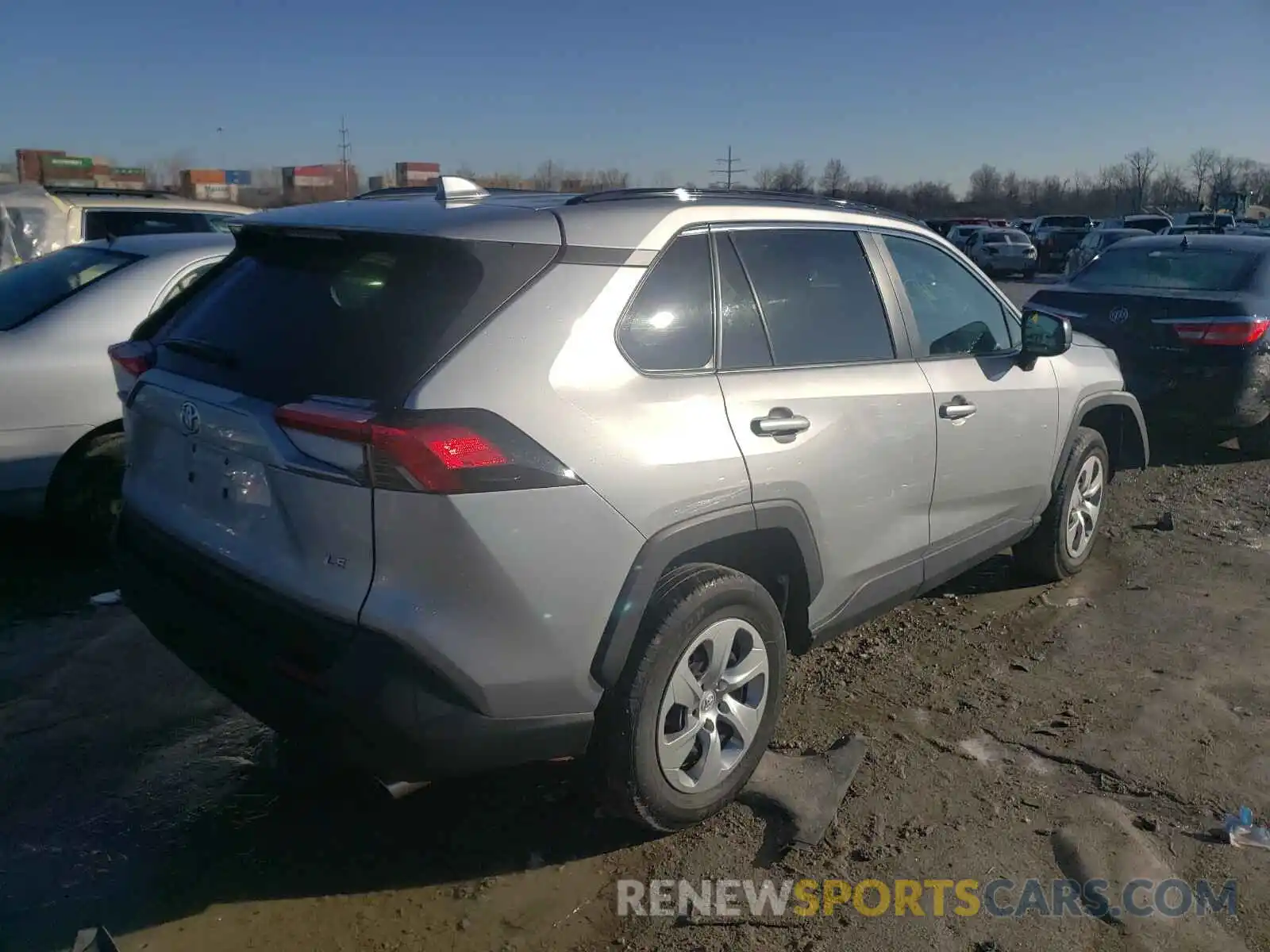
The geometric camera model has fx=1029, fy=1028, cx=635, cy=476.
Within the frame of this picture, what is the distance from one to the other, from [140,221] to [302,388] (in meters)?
7.63

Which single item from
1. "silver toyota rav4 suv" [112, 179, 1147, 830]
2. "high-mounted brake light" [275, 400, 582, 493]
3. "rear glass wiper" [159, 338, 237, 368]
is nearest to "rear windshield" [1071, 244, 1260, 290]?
"silver toyota rav4 suv" [112, 179, 1147, 830]

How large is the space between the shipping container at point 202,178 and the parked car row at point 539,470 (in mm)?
29405

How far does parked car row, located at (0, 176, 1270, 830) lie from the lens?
246cm

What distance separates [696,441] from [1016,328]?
244 cm

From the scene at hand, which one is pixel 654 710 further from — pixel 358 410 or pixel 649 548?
pixel 358 410

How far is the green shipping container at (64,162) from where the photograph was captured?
24719 millimetres

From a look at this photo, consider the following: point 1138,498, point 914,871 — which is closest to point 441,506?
point 914,871

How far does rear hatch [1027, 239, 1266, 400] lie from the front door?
10.8 feet

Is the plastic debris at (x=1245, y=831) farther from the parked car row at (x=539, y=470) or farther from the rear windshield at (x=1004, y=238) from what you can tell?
the rear windshield at (x=1004, y=238)

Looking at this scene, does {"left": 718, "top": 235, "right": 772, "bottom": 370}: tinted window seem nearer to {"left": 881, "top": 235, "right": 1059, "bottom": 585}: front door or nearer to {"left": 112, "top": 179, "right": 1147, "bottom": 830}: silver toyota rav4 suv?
{"left": 112, "top": 179, "right": 1147, "bottom": 830}: silver toyota rav4 suv

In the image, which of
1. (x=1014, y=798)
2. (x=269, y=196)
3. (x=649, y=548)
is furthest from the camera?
(x=269, y=196)

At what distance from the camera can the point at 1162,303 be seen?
752 centimetres

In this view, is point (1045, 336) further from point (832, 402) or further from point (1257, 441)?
point (1257, 441)

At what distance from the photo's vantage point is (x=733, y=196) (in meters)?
3.49
